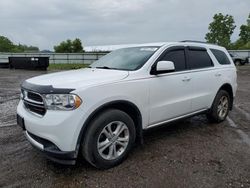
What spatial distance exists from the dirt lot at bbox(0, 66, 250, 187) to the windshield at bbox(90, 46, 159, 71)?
3.64ft

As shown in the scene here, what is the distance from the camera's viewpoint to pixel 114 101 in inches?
133

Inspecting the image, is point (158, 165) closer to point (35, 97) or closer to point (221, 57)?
point (35, 97)

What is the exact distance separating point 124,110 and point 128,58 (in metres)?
1.16

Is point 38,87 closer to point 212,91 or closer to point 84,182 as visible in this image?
point 84,182

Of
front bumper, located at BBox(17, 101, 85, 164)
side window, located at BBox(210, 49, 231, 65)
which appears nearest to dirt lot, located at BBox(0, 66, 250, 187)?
front bumper, located at BBox(17, 101, 85, 164)

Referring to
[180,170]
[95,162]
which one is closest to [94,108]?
[95,162]

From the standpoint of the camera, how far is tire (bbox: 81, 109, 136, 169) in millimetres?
3219

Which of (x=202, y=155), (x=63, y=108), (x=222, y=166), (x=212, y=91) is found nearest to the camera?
(x=63, y=108)

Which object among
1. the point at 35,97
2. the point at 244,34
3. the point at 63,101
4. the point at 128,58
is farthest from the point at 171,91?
the point at 244,34

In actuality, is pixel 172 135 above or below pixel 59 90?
below

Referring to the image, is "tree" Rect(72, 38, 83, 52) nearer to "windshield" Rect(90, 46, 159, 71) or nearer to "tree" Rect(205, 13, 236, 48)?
"tree" Rect(205, 13, 236, 48)

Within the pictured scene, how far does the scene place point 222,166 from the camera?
11.7 ft

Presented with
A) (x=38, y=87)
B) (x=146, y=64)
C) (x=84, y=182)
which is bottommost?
(x=84, y=182)

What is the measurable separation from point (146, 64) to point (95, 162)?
1654 millimetres
